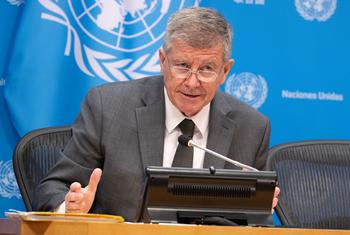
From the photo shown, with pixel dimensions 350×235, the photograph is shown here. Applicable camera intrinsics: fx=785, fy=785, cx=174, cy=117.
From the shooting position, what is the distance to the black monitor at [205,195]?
8.02ft

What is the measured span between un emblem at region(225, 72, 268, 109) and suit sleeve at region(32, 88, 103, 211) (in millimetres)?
1278

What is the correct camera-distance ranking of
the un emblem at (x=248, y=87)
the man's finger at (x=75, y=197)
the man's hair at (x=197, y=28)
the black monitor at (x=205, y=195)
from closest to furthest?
1. the black monitor at (x=205, y=195)
2. the man's finger at (x=75, y=197)
3. the man's hair at (x=197, y=28)
4. the un emblem at (x=248, y=87)

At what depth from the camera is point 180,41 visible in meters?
3.16

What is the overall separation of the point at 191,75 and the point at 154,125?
0.91 ft

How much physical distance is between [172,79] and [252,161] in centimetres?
53

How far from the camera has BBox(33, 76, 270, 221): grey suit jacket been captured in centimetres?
322

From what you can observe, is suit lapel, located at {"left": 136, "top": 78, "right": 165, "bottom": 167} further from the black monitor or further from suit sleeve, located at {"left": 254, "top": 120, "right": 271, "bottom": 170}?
the black monitor

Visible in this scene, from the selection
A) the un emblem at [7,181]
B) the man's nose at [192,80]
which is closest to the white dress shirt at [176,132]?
the man's nose at [192,80]

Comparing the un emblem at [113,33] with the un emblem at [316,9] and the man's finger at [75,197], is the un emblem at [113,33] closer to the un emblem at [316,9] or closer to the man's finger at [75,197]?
the un emblem at [316,9]

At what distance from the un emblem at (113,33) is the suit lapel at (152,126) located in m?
0.91

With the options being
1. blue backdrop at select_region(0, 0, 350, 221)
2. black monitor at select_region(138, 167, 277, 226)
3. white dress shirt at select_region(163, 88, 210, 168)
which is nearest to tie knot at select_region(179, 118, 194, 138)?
white dress shirt at select_region(163, 88, 210, 168)

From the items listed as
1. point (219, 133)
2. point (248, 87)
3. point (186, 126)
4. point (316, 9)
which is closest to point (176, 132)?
point (186, 126)

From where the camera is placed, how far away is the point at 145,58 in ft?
14.3

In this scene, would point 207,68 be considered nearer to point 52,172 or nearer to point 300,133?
point 52,172
